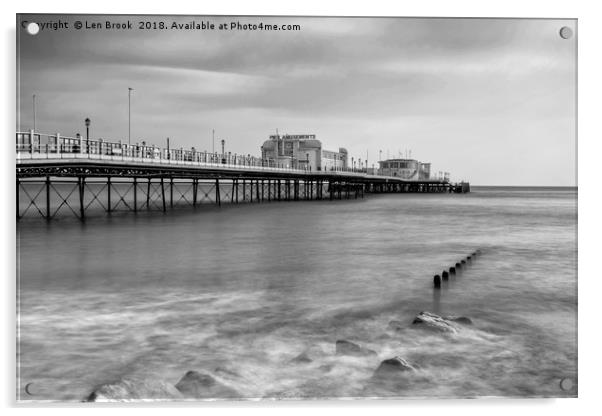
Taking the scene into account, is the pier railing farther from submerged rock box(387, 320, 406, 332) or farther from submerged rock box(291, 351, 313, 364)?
submerged rock box(387, 320, 406, 332)

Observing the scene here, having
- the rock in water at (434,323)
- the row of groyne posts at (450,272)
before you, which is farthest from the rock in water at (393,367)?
the row of groyne posts at (450,272)

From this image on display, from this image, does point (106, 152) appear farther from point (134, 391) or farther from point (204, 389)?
point (204, 389)

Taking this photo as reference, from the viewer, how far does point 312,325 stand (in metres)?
7.88

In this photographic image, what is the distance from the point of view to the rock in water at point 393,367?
6.03 metres

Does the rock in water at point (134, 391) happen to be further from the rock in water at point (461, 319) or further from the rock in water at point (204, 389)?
the rock in water at point (461, 319)

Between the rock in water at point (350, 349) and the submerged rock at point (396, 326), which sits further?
the submerged rock at point (396, 326)

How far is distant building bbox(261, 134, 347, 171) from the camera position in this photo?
3944 cm

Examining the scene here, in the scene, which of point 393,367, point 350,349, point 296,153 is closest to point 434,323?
point 350,349

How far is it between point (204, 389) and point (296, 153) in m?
42.7

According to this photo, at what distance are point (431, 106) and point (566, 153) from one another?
3104mm

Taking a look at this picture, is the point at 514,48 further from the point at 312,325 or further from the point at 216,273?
the point at 216,273

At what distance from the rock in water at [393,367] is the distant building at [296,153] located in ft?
97.4

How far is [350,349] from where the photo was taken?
22.2 ft
